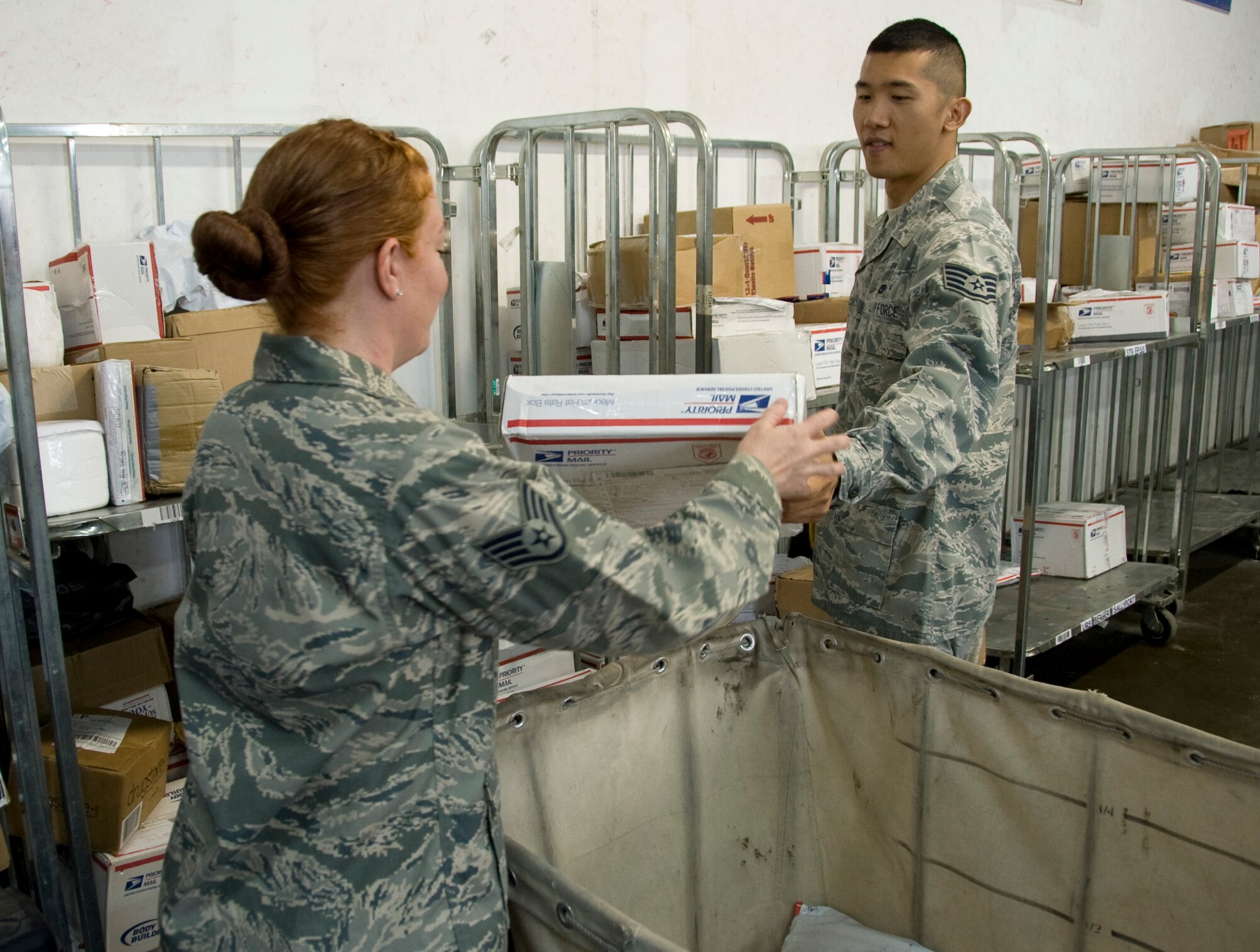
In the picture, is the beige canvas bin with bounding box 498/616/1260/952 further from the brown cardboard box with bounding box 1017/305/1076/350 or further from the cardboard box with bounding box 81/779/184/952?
the brown cardboard box with bounding box 1017/305/1076/350

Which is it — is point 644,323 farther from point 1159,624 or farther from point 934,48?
point 1159,624

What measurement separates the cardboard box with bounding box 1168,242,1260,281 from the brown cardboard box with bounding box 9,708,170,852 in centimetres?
426

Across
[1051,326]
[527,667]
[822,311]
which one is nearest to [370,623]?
[527,667]

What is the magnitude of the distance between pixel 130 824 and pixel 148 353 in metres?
0.82

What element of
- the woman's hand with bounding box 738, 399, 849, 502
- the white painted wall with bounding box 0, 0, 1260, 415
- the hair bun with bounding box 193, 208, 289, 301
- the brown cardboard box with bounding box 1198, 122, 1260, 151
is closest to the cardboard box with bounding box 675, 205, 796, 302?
the white painted wall with bounding box 0, 0, 1260, 415

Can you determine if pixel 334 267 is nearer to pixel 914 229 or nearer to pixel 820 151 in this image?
pixel 914 229

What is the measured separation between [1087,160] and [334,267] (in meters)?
4.86

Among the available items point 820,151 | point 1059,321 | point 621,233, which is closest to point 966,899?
point 621,233

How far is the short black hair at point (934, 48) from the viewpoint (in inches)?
74.0

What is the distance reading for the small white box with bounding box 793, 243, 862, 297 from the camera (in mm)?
3035

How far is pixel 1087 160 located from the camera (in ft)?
16.2

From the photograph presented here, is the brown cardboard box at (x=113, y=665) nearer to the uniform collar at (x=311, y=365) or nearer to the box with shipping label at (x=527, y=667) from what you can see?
the box with shipping label at (x=527, y=667)

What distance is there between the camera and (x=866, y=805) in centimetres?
158

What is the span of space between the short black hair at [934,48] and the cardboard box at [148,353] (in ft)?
4.50
